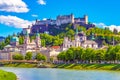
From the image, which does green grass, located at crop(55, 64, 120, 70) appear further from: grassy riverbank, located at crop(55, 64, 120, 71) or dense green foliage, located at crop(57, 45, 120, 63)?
dense green foliage, located at crop(57, 45, 120, 63)

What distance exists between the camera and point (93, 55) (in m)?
127

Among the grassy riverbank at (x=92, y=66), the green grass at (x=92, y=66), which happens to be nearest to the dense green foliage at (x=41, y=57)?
the green grass at (x=92, y=66)

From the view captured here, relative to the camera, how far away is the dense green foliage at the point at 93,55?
117 metres

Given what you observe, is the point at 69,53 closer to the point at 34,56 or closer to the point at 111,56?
the point at 111,56

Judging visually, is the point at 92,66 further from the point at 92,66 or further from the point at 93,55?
the point at 93,55

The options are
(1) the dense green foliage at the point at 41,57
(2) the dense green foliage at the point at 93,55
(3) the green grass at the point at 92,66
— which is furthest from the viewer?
(1) the dense green foliage at the point at 41,57

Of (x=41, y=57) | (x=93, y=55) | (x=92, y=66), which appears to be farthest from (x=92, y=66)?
(x=41, y=57)

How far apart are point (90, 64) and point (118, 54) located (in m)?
11.7

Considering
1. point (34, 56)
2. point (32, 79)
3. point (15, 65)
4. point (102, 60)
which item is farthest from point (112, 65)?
point (34, 56)

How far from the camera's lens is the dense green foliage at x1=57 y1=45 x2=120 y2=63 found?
11674 cm

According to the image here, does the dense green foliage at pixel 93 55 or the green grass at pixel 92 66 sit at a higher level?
the dense green foliage at pixel 93 55

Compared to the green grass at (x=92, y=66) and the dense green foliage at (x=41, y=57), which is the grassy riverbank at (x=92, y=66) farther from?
the dense green foliage at (x=41, y=57)

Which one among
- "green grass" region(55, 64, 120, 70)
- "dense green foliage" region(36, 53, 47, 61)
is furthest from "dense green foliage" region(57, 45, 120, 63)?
"dense green foliage" region(36, 53, 47, 61)

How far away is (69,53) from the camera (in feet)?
461
